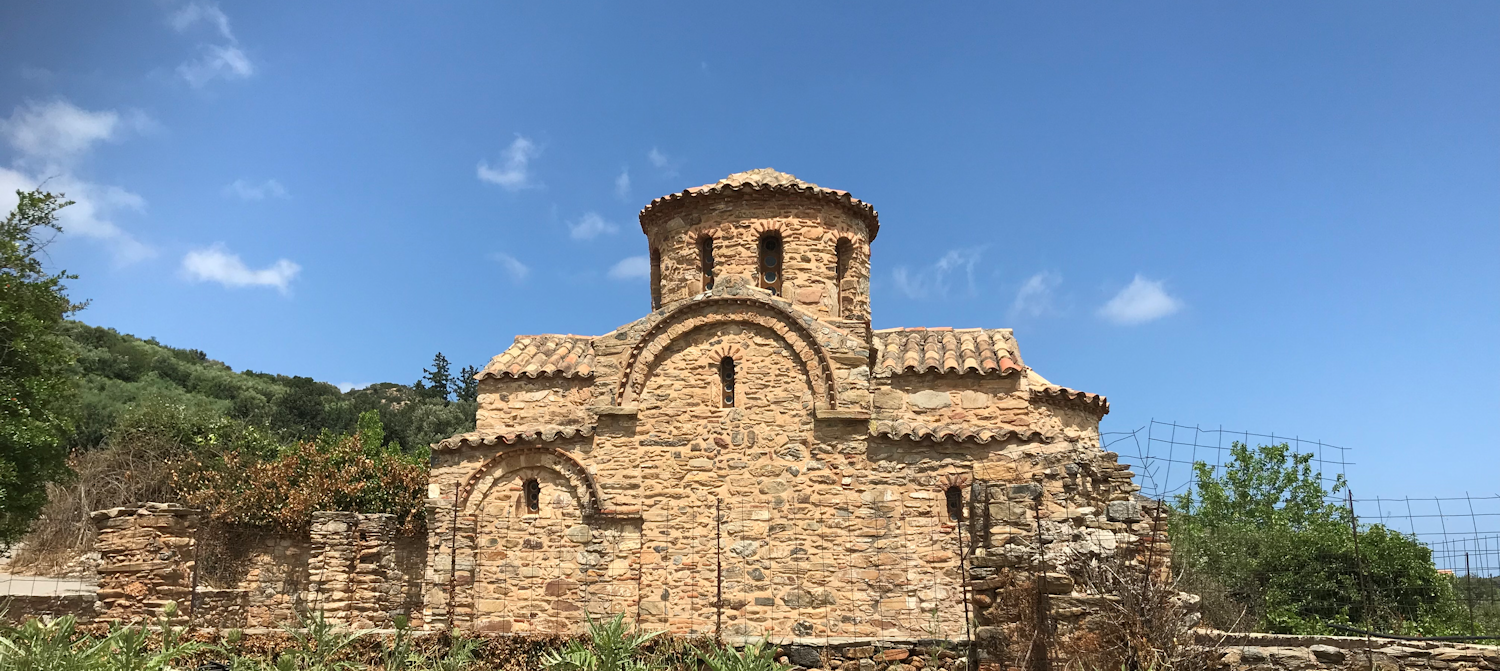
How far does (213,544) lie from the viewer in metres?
17.9

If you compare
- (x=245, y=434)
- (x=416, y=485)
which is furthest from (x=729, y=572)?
(x=245, y=434)

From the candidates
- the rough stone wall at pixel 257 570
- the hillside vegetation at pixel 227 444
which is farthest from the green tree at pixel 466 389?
the rough stone wall at pixel 257 570

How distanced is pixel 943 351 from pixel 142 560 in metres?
12.1

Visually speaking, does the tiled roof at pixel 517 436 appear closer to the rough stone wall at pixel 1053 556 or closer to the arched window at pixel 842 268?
the arched window at pixel 842 268

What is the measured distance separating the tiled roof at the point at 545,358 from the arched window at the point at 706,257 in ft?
7.70

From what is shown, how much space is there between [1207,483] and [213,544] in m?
27.0

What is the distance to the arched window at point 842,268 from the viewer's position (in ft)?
52.2

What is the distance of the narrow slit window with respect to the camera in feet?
43.1

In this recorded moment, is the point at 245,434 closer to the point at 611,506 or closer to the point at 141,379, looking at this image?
the point at 611,506

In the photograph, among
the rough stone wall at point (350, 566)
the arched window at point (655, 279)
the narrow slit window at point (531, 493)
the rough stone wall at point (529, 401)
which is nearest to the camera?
the narrow slit window at point (531, 493)

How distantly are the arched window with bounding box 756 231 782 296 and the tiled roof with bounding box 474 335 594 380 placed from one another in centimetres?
322

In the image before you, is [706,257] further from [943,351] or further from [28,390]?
[28,390]

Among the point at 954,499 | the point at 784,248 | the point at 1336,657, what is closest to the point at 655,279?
the point at 784,248

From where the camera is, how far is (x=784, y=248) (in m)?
15.4
